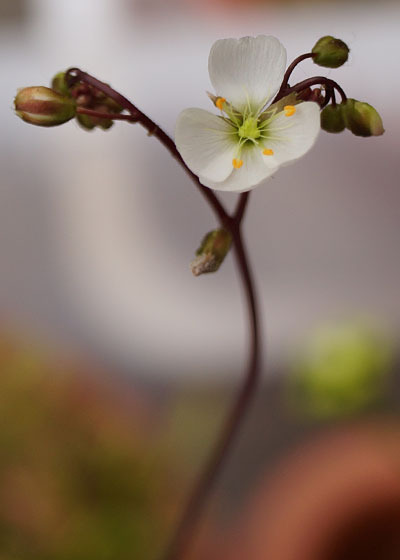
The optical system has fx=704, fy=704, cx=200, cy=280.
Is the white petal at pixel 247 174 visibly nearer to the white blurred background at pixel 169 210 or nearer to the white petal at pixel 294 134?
the white petal at pixel 294 134

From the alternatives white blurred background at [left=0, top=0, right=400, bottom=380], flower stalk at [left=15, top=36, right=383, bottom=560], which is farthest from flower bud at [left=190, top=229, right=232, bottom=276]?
white blurred background at [left=0, top=0, right=400, bottom=380]

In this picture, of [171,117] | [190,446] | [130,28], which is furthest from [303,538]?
[130,28]

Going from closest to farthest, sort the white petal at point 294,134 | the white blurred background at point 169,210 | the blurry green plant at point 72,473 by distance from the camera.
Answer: the white petal at point 294,134
the blurry green plant at point 72,473
the white blurred background at point 169,210

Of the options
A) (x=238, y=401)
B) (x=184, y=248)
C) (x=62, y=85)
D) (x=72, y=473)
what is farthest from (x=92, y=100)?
(x=184, y=248)

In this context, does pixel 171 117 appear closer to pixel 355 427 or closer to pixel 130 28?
pixel 130 28

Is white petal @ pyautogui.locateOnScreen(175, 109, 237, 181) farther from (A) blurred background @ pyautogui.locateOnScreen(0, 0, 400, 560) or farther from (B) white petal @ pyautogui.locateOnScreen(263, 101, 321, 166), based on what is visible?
(A) blurred background @ pyautogui.locateOnScreen(0, 0, 400, 560)

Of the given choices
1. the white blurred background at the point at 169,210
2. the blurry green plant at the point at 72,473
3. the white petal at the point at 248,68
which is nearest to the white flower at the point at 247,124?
the white petal at the point at 248,68

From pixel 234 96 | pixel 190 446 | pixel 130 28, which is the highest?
pixel 130 28
